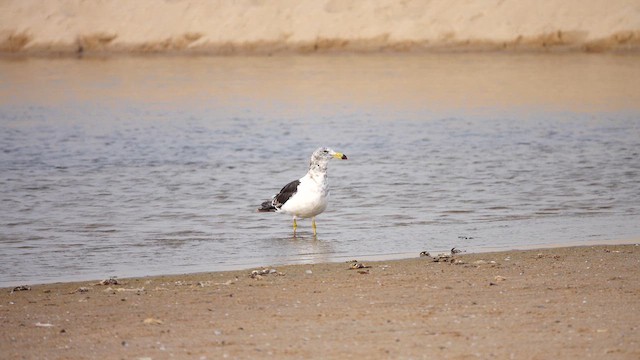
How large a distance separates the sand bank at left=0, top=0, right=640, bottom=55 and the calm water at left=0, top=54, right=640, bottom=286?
236 inches

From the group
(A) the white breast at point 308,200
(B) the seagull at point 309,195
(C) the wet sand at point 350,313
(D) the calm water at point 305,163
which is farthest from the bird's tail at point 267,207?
(C) the wet sand at point 350,313

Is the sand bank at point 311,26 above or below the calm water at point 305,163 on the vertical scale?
above

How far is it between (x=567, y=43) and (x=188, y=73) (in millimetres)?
13428

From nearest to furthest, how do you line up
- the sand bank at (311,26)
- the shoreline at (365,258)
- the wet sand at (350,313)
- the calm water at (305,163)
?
the wet sand at (350,313)
the shoreline at (365,258)
the calm water at (305,163)
the sand bank at (311,26)

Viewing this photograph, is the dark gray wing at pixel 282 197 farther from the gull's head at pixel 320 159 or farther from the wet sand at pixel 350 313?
the wet sand at pixel 350 313

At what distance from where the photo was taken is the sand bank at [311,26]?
42.8 m

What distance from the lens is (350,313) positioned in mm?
7945

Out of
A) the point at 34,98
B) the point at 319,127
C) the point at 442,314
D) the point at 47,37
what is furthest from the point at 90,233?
the point at 47,37

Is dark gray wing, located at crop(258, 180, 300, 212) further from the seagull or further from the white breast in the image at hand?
the white breast

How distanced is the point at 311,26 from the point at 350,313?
3875 centimetres

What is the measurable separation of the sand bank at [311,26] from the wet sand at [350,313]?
1316 inches

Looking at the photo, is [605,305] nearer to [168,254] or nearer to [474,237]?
[474,237]

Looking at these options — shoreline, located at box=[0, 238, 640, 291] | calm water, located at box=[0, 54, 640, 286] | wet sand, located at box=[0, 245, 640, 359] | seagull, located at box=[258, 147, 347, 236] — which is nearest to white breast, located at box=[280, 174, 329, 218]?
seagull, located at box=[258, 147, 347, 236]

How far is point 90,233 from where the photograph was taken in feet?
42.0
